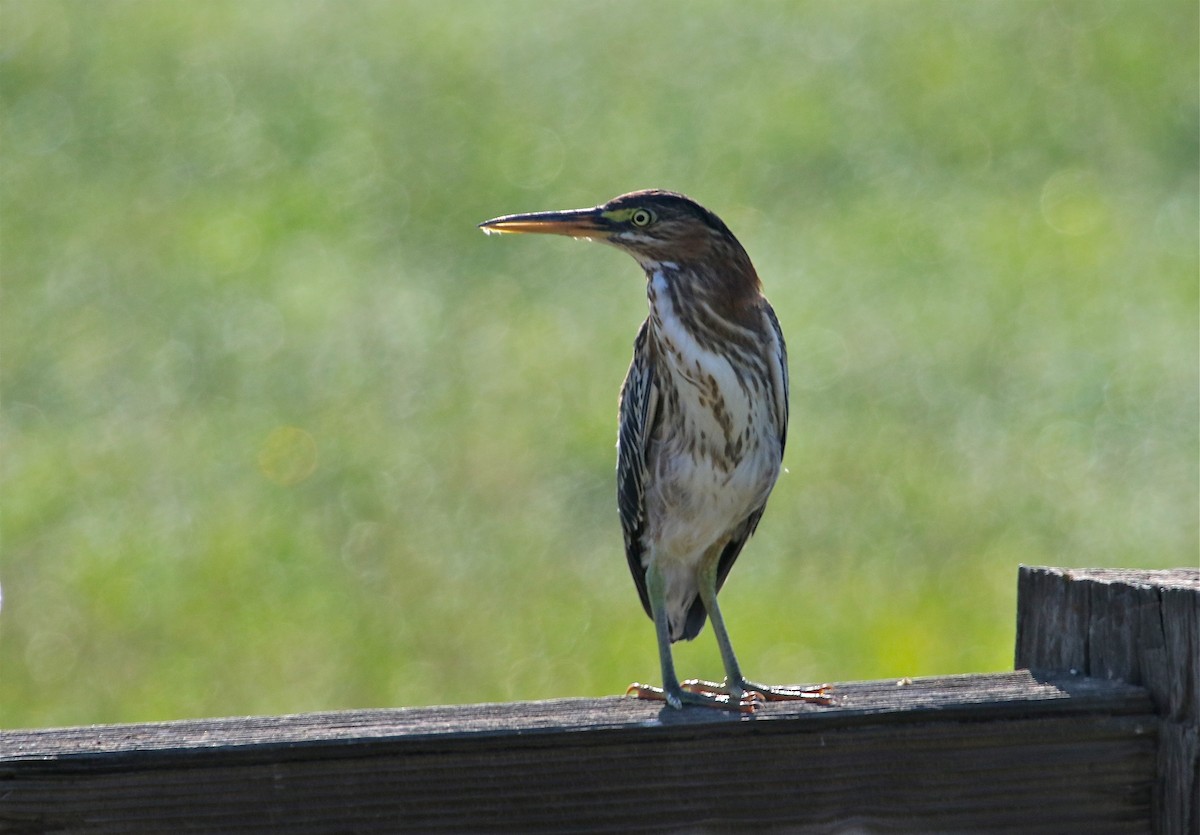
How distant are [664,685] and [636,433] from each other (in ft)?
3.30

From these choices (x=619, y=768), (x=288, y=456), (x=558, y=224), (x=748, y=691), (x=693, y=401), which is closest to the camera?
(x=619, y=768)

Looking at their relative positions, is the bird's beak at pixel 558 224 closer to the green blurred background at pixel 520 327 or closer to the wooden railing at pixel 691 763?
Answer: the wooden railing at pixel 691 763

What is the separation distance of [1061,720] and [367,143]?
10890 millimetres

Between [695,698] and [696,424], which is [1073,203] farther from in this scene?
[695,698]

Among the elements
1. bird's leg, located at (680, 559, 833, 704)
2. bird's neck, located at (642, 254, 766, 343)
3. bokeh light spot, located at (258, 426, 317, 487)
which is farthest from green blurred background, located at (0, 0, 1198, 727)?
bird's neck, located at (642, 254, 766, 343)

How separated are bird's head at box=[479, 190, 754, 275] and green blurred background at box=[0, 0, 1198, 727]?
3.63 m

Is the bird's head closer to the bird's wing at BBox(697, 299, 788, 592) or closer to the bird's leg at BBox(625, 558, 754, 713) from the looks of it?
the bird's wing at BBox(697, 299, 788, 592)

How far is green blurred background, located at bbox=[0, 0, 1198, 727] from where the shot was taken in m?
8.21

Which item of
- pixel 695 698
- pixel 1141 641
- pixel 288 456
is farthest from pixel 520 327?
pixel 1141 641

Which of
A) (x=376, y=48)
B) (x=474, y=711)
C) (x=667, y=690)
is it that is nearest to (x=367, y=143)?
(x=376, y=48)

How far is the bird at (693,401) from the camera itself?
407 centimetres

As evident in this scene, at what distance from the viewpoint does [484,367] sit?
10.2 m

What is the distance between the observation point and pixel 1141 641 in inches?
101

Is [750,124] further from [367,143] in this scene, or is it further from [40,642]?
[40,642]
